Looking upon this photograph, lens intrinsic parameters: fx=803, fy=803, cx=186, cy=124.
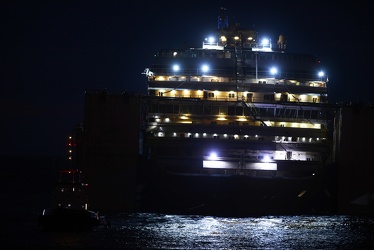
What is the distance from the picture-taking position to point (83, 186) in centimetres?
4200

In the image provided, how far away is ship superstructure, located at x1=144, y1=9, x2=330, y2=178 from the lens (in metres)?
47.4

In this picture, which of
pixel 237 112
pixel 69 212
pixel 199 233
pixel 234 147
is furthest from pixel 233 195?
pixel 69 212

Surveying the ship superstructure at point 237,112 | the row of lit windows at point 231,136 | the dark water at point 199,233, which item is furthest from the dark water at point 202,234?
the row of lit windows at point 231,136

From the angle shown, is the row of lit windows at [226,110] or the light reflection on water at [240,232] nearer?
the light reflection on water at [240,232]

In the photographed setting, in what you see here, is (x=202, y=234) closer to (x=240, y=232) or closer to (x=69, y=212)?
(x=240, y=232)

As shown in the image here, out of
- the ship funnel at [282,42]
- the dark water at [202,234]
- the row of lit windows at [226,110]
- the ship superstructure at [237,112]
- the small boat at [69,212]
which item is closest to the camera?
the dark water at [202,234]

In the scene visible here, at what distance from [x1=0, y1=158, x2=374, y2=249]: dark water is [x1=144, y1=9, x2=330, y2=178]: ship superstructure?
320 centimetres

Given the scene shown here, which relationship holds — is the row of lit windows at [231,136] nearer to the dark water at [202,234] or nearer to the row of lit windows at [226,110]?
the row of lit windows at [226,110]

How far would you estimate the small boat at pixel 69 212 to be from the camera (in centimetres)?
4138

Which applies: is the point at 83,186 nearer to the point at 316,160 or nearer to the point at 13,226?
the point at 13,226

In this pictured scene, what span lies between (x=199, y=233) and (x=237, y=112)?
11.2m

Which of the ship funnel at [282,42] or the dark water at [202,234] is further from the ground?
the ship funnel at [282,42]

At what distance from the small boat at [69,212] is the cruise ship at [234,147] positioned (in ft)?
20.8

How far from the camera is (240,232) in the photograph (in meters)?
41.9
